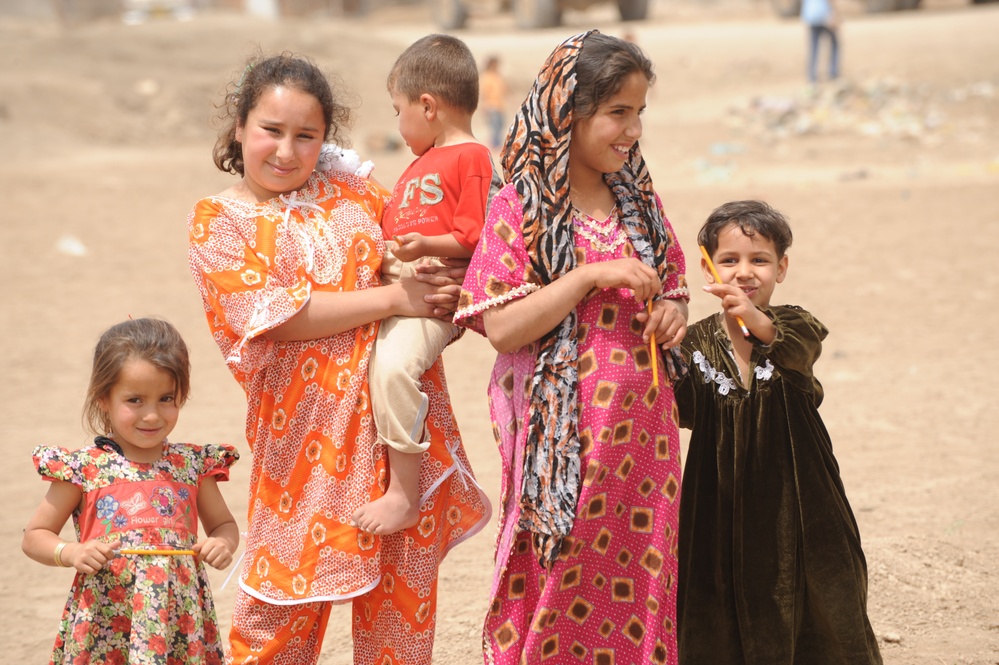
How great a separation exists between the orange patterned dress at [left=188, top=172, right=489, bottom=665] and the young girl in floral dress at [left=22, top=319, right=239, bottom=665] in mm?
150

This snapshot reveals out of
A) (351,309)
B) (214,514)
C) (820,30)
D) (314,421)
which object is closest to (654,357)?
(351,309)

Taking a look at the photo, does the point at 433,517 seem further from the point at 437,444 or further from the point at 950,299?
the point at 950,299

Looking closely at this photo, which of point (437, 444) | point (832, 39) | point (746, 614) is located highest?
point (832, 39)

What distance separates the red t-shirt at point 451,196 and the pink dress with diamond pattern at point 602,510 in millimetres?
130

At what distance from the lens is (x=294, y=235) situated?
2820mm

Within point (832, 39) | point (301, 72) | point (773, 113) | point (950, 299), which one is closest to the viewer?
point (301, 72)

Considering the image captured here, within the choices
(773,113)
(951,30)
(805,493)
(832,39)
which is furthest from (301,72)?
(951,30)

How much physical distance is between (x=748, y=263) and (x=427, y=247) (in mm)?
893

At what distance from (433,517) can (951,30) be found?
18.9 m

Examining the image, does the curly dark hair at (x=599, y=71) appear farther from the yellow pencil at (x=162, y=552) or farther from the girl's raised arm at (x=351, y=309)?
the yellow pencil at (x=162, y=552)

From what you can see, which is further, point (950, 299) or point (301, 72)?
point (950, 299)

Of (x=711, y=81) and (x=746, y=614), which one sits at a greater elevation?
(x=711, y=81)

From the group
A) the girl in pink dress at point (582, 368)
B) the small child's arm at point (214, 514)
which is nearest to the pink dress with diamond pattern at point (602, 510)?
the girl in pink dress at point (582, 368)


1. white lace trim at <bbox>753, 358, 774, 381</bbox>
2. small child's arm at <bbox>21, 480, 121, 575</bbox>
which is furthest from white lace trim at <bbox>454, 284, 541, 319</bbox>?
small child's arm at <bbox>21, 480, 121, 575</bbox>
